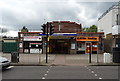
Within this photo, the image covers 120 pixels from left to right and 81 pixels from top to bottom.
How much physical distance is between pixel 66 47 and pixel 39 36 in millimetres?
5049

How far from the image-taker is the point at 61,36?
29031 mm

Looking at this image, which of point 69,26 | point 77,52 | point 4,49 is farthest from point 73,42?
point 4,49

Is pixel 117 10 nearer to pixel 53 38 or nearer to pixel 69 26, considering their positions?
pixel 69 26

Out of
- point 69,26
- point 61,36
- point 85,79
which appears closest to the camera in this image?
point 85,79

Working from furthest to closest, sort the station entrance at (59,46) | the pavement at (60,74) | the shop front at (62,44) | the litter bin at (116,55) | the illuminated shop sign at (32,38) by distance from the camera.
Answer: the station entrance at (59,46), the illuminated shop sign at (32,38), the shop front at (62,44), the litter bin at (116,55), the pavement at (60,74)

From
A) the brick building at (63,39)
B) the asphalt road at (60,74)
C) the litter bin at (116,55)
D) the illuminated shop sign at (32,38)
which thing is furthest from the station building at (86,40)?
the asphalt road at (60,74)

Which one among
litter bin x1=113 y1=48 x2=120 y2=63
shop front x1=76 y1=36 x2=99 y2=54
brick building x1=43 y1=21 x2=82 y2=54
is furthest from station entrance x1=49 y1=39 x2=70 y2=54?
litter bin x1=113 y1=48 x2=120 y2=63

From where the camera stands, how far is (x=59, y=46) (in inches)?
1240

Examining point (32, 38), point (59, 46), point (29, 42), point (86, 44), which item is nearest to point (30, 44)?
point (29, 42)

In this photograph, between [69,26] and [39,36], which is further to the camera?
[69,26]

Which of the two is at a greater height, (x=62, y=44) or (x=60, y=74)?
(x=62, y=44)

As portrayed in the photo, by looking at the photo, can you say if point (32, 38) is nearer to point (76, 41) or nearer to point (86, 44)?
point (76, 41)

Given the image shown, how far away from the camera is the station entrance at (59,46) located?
3089cm

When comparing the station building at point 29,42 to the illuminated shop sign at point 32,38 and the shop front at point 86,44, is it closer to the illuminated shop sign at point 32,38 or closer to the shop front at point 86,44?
the illuminated shop sign at point 32,38
